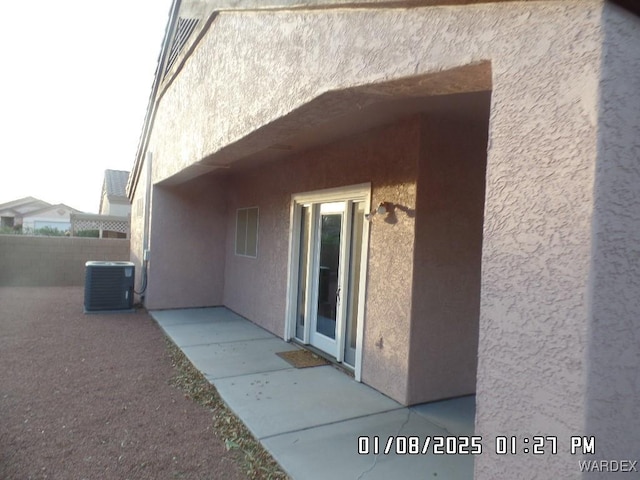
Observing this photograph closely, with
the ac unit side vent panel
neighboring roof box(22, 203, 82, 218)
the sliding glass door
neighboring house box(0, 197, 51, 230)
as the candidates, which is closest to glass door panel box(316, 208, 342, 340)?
the sliding glass door

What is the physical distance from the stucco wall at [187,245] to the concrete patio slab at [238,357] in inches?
137

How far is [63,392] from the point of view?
17.1 ft

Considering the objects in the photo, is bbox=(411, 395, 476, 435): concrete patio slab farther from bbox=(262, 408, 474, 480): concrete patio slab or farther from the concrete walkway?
bbox=(262, 408, 474, 480): concrete patio slab

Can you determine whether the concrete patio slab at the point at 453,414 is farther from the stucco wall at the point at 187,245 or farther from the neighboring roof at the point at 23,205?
the neighboring roof at the point at 23,205

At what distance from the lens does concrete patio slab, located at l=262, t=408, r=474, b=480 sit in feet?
11.8

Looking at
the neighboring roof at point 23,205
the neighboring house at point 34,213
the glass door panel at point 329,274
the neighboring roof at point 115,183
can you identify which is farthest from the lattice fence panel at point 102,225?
the neighboring roof at point 23,205

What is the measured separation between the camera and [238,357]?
6.74m

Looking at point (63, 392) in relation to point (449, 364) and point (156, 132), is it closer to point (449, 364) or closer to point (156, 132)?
point (449, 364)

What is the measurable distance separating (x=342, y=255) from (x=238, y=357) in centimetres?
234

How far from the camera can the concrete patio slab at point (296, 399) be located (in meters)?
4.51

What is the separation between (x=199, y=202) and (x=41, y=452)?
7.49 m

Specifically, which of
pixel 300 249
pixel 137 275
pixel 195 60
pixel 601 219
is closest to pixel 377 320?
pixel 300 249

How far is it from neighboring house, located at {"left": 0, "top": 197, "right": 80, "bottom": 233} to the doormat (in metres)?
46.7

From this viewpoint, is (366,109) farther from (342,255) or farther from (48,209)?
(48,209)
